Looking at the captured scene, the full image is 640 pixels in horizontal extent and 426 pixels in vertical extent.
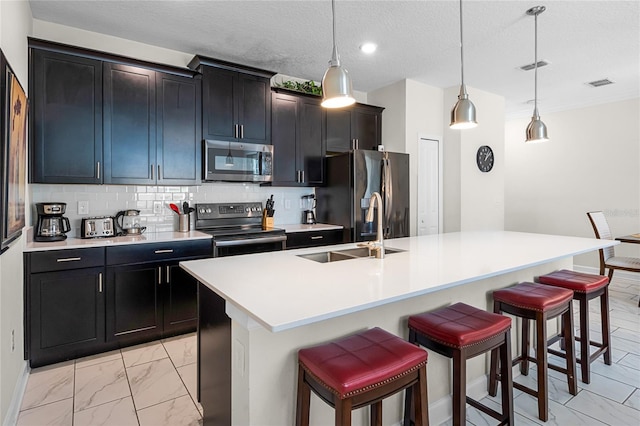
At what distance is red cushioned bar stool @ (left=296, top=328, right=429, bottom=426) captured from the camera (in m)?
1.24

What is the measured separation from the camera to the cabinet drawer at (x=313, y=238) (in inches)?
152

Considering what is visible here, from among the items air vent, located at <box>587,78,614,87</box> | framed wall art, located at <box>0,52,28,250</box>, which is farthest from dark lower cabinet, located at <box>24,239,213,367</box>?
air vent, located at <box>587,78,614,87</box>

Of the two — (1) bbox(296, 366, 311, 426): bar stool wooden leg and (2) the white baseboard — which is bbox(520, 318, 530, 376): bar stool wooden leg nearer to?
(1) bbox(296, 366, 311, 426): bar stool wooden leg

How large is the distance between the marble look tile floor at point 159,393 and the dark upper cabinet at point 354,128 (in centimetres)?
281

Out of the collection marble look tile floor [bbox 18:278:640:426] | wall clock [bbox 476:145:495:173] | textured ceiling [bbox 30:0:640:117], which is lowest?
marble look tile floor [bbox 18:278:640:426]

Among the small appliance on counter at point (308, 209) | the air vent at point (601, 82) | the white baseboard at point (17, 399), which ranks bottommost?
the white baseboard at point (17, 399)

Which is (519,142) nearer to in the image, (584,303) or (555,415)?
(584,303)

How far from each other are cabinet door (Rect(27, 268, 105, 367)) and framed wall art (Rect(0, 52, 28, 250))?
66 centimetres

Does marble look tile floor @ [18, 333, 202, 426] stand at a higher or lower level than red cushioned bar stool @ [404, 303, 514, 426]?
lower

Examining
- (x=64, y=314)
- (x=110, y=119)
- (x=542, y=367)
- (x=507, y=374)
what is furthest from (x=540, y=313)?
(x=110, y=119)

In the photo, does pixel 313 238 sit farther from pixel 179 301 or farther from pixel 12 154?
pixel 12 154

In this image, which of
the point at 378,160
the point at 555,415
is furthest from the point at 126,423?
the point at 378,160

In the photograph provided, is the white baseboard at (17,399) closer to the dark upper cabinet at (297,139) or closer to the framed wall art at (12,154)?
the framed wall art at (12,154)

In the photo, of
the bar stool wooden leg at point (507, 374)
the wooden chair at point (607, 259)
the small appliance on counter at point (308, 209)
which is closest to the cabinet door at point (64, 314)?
the small appliance on counter at point (308, 209)
